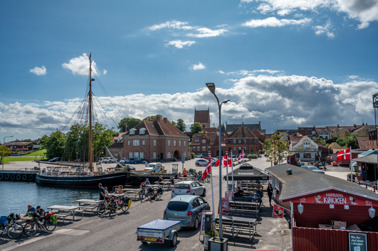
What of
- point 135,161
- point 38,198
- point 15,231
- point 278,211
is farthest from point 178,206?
point 135,161

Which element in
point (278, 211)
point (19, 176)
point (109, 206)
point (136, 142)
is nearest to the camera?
point (278, 211)

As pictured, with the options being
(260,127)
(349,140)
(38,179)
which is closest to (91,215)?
Result: (38,179)

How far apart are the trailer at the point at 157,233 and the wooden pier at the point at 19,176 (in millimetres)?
51532

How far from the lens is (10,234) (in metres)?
14.1

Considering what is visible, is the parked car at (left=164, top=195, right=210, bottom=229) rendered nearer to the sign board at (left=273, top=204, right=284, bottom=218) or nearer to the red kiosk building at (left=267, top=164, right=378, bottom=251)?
the sign board at (left=273, top=204, right=284, bottom=218)

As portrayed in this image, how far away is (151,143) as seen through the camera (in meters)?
76.2

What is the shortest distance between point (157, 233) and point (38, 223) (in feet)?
22.4

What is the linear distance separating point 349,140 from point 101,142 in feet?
241

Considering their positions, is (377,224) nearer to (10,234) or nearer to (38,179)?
(10,234)

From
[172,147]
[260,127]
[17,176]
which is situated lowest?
[17,176]

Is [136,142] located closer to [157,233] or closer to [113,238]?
[113,238]

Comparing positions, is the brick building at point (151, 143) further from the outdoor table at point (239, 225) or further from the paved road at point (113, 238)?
the outdoor table at point (239, 225)

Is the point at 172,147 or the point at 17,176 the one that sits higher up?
the point at 172,147

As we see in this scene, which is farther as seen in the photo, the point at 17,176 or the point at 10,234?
the point at 17,176
